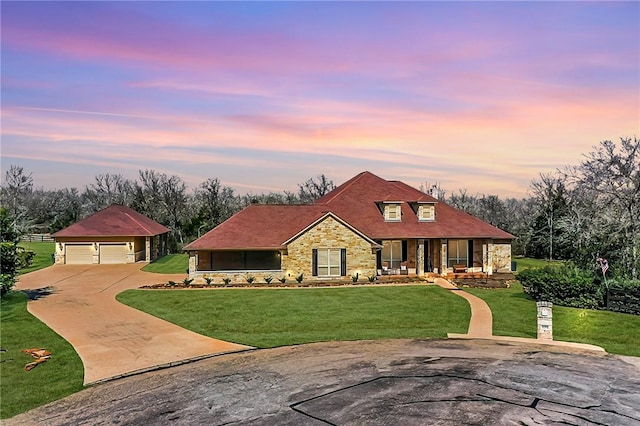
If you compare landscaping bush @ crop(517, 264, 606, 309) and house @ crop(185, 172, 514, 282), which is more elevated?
house @ crop(185, 172, 514, 282)

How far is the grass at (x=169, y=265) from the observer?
1382 inches

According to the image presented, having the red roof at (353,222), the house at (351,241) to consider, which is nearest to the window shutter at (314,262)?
the house at (351,241)

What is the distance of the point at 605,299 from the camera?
21469 millimetres

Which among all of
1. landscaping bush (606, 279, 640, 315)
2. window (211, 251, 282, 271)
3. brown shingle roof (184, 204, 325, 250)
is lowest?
landscaping bush (606, 279, 640, 315)

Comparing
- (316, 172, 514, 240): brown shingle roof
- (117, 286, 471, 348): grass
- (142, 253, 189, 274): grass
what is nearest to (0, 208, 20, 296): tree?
(117, 286, 471, 348): grass

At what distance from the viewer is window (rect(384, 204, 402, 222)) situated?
33.7m

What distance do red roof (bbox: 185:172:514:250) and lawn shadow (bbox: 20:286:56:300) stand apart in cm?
778

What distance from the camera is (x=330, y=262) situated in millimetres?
→ 30609

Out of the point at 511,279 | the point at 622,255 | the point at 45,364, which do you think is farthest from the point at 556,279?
the point at 45,364

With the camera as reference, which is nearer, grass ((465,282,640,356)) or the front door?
grass ((465,282,640,356))

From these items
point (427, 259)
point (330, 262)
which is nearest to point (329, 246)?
point (330, 262)

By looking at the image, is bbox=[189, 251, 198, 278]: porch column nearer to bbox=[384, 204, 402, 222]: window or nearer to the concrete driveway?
the concrete driveway

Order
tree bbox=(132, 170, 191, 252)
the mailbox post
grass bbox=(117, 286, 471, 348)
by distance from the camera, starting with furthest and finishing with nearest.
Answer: tree bbox=(132, 170, 191, 252), grass bbox=(117, 286, 471, 348), the mailbox post

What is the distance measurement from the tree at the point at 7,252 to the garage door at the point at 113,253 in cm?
1524
